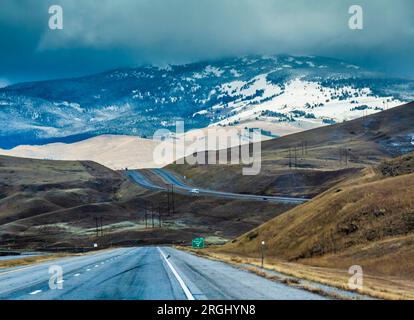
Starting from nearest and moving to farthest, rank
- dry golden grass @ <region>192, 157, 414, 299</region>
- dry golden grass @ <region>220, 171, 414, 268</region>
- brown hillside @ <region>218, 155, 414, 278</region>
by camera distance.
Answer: dry golden grass @ <region>192, 157, 414, 299</region>, brown hillside @ <region>218, 155, 414, 278</region>, dry golden grass @ <region>220, 171, 414, 268</region>

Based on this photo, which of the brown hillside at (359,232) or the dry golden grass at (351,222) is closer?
the brown hillside at (359,232)

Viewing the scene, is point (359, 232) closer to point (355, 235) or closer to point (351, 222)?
point (355, 235)

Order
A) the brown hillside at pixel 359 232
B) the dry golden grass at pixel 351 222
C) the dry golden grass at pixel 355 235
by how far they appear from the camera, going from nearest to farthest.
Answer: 1. the dry golden grass at pixel 355 235
2. the brown hillside at pixel 359 232
3. the dry golden grass at pixel 351 222

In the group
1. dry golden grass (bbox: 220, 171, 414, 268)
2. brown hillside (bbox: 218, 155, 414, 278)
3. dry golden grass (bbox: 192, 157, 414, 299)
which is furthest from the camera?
dry golden grass (bbox: 220, 171, 414, 268)

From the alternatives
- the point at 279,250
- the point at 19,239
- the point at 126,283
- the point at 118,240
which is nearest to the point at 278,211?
the point at 118,240

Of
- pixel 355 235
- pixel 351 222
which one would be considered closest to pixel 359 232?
pixel 355 235

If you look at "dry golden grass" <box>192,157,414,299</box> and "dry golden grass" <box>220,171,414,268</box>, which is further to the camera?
"dry golden grass" <box>220,171,414,268</box>

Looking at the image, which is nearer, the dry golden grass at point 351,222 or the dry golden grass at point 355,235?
the dry golden grass at point 355,235

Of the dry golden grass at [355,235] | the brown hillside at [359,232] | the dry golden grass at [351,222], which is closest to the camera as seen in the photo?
the dry golden grass at [355,235]
